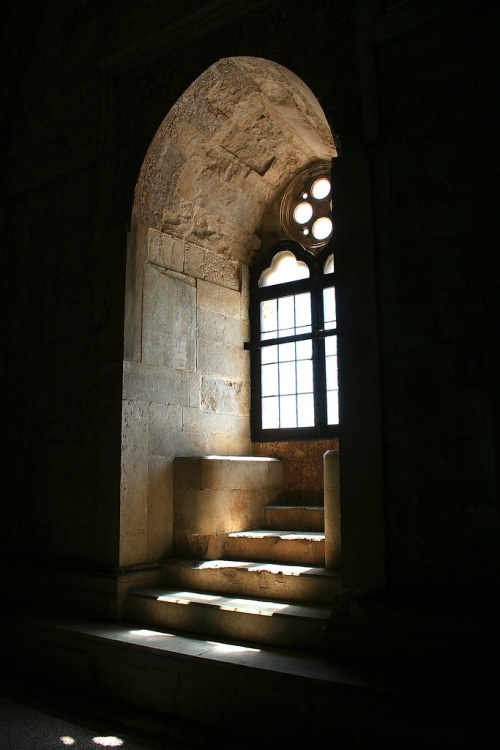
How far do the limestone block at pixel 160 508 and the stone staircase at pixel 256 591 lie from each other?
0.46 ft

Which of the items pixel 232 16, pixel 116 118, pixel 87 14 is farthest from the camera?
pixel 87 14

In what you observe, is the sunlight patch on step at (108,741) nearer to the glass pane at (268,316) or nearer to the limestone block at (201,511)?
the limestone block at (201,511)

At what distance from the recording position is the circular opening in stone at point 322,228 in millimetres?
5176

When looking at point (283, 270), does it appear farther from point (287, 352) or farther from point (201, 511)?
point (201, 511)

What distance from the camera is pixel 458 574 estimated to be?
266 cm

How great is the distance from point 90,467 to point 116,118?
8.80ft

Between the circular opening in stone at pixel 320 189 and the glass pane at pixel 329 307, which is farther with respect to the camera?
the circular opening in stone at pixel 320 189

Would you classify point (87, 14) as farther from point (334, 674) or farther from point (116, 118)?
point (334, 674)

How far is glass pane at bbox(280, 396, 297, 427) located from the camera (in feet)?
16.8

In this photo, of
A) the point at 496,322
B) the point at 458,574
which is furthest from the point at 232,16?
the point at 458,574

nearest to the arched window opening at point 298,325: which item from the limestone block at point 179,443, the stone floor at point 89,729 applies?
the limestone block at point 179,443

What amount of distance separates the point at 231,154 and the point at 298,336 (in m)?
1.62

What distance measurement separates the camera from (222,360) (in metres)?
5.07

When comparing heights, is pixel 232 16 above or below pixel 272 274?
above
